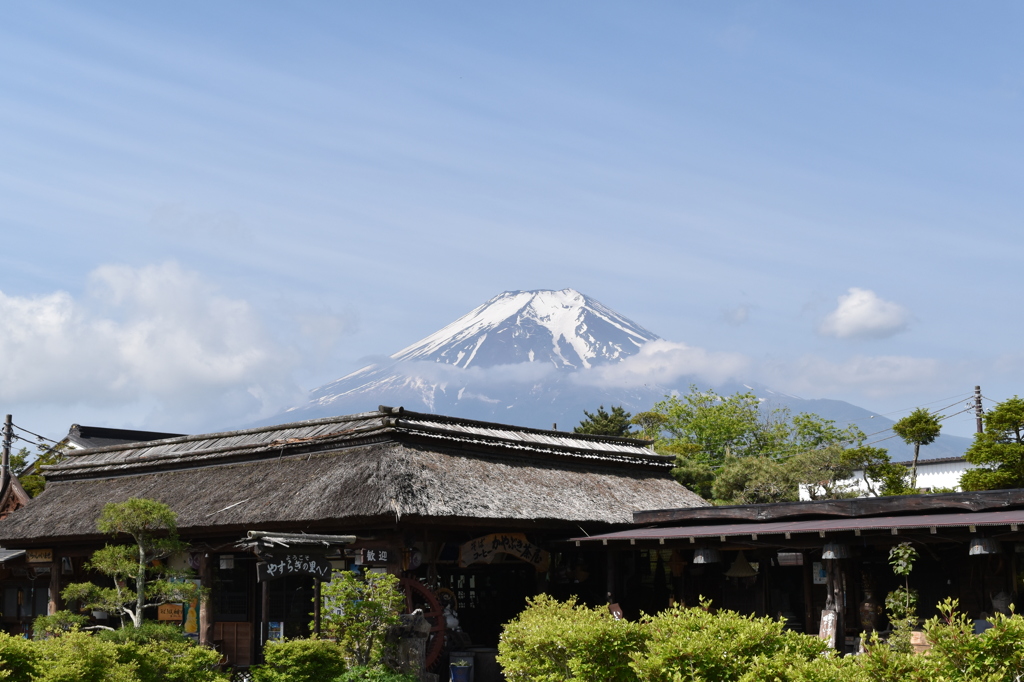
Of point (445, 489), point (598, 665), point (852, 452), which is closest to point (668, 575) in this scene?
point (445, 489)

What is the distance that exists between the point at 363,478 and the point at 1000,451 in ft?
55.0

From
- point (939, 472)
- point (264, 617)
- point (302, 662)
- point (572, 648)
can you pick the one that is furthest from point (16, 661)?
point (939, 472)

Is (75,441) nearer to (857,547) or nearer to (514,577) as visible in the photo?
(514,577)

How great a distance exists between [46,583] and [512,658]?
18083mm

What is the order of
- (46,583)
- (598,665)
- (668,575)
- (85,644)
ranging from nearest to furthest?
(598,665), (85,644), (668,575), (46,583)

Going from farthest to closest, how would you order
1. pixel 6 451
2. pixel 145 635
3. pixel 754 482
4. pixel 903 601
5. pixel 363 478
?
pixel 754 482 → pixel 6 451 → pixel 363 478 → pixel 903 601 → pixel 145 635

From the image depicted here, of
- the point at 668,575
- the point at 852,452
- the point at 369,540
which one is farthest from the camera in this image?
the point at 852,452

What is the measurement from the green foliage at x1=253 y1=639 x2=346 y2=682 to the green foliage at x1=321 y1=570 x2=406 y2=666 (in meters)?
0.36

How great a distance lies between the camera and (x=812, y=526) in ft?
58.0

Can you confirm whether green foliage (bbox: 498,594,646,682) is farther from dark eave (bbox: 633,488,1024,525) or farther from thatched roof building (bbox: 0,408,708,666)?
dark eave (bbox: 633,488,1024,525)

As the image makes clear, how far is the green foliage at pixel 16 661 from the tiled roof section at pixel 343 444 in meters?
8.40

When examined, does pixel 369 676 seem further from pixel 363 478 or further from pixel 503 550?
pixel 503 550

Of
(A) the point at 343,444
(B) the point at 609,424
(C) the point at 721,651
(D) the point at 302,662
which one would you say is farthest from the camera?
(B) the point at 609,424

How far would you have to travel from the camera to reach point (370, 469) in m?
19.7
